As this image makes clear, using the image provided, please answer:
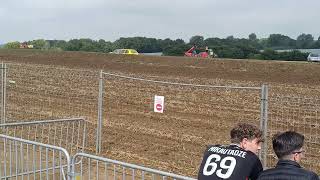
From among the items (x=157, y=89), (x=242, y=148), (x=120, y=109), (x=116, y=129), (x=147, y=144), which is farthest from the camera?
(x=157, y=89)

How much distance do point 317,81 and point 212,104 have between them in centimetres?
661

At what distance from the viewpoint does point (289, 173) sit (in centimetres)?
373

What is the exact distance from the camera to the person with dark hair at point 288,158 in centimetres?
373

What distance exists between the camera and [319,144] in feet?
35.5

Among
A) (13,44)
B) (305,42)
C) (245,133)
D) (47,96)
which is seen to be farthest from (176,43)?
(245,133)

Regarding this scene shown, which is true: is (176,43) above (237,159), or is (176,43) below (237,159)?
above

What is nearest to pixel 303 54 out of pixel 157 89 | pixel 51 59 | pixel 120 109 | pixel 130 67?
pixel 130 67

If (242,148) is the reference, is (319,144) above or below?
below

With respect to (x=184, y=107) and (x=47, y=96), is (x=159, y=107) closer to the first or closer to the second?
(x=184, y=107)

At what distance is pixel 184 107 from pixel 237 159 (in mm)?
11829

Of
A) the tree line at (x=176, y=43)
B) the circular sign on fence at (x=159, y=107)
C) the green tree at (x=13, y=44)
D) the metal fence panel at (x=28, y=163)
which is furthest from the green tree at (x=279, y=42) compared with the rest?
the metal fence panel at (x=28, y=163)

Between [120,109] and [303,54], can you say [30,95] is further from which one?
→ [303,54]

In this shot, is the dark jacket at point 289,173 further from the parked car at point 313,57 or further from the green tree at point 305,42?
the green tree at point 305,42

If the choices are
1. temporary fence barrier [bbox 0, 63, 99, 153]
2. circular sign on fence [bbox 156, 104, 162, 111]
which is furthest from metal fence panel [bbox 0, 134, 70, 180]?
temporary fence barrier [bbox 0, 63, 99, 153]
